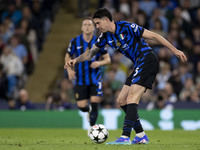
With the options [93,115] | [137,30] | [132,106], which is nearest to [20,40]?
[93,115]

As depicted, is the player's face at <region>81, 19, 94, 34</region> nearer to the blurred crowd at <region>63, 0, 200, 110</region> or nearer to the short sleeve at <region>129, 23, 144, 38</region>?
the short sleeve at <region>129, 23, 144, 38</region>

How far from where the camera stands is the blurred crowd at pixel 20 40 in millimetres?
16219

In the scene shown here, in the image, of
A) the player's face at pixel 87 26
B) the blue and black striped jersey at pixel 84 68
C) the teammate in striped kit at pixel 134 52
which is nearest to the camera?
the teammate in striped kit at pixel 134 52

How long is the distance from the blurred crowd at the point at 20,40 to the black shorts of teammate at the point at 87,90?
4.05 meters

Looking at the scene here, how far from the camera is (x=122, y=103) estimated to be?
835 cm

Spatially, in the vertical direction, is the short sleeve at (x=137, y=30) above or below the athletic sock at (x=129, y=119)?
above

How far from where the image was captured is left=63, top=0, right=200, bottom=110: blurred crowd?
595 inches

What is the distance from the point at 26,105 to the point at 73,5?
6.91 meters

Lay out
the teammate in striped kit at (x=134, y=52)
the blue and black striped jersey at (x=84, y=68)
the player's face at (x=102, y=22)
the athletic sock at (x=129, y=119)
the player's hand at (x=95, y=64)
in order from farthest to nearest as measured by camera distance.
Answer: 1. the blue and black striped jersey at (x=84, y=68)
2. the player's hand at (x=95, y=64)
3. the player's face at (x=102, y=22)
4. the teammate in striped kit at (x=134, y=52)
5. the athletic sock at (x=129, y=119)

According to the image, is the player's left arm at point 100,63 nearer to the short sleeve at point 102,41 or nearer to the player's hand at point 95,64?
the player's hand at point 95,64

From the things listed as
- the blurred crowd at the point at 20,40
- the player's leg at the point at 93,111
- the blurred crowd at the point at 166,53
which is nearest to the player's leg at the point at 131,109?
the player's leg at the point at 93,111

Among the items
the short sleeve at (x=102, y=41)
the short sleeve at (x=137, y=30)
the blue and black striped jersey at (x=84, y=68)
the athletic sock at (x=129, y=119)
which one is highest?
the short sleeve at (x=137, y=30)

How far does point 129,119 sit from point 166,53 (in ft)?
28.8

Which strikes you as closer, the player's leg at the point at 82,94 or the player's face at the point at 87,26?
the player's face at the point at 87,26
